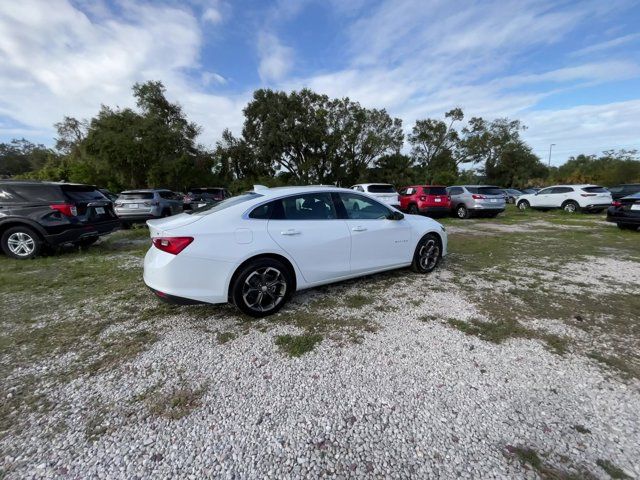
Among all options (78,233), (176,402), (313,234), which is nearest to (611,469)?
(176,402)

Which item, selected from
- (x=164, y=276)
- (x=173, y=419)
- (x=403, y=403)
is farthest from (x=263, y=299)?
(x=403, y=403)

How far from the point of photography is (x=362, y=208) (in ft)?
14.1

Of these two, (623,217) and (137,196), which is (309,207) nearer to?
(137,196)

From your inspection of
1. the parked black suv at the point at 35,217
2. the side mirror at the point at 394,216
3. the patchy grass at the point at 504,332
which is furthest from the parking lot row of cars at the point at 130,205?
the patchy grass at the point at 504,332

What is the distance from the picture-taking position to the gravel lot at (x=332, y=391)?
175 cm

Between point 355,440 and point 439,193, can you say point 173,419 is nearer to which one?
point 355,440

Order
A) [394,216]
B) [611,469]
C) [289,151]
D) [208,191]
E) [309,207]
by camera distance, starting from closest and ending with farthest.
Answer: [611,469] < [309,207] < [394,216] < [208,191] < [289,151]

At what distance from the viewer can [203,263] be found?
3.05m

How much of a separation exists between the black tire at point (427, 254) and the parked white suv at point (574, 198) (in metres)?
14.2

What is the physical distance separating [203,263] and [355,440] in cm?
211

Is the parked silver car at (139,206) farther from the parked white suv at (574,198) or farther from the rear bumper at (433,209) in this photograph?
the parked white suv at (574,198)

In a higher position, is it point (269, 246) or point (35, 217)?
point (35, 217)

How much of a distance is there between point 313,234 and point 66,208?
5563mm

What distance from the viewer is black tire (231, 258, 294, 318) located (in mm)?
3252
